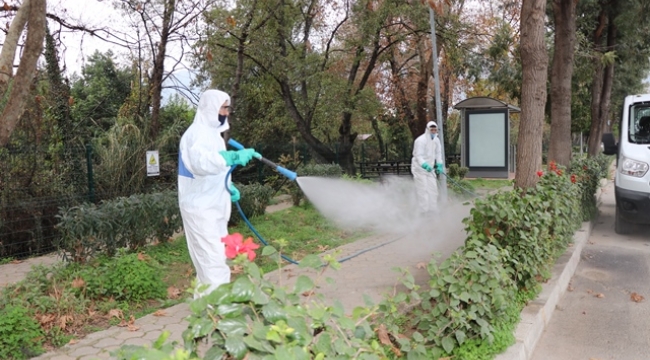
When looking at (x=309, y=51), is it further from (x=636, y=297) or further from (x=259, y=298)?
(x=259, y=298)

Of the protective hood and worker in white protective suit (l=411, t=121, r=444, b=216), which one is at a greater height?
the protective hood

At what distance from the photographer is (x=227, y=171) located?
169 inches

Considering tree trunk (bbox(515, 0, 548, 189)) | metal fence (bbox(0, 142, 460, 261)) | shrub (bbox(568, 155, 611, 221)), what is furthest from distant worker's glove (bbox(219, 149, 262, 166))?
shrub (bbox(568, 155, 611, 221))

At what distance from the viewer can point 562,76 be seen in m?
10.3

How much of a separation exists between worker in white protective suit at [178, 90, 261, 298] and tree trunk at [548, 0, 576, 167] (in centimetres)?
827

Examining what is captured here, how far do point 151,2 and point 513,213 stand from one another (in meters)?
8.37

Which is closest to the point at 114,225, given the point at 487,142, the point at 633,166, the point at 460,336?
the point at 460,336

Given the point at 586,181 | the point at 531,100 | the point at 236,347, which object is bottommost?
the point at 236,347

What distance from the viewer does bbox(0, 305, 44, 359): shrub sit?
12.8 feet

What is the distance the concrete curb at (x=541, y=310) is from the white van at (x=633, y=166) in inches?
67.9

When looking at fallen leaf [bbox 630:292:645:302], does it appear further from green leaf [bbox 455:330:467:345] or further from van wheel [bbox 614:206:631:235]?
van wheel [bbox 614:206:631:235]

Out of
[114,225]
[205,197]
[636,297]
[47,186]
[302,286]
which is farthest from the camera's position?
[47,186]

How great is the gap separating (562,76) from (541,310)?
23.0 feet

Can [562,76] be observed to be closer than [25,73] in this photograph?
No
